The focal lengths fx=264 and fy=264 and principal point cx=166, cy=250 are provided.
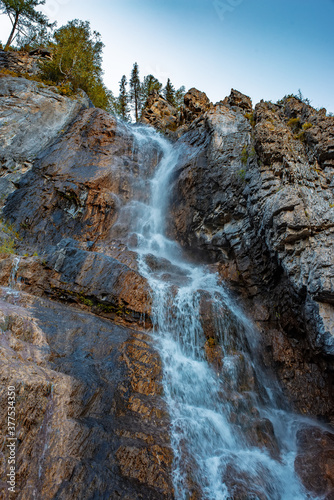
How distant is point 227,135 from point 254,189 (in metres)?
5.81

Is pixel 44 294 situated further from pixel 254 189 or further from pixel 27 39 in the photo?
pixel 27 39

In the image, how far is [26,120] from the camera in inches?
738

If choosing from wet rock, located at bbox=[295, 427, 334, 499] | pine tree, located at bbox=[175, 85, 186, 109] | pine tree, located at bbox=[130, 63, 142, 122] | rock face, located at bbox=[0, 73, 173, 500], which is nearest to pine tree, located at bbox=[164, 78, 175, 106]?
pine tree, located at bbox=[175, 85, 186, 109]

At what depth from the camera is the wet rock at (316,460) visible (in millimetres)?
5832

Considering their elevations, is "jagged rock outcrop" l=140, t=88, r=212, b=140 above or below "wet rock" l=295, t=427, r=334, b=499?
above

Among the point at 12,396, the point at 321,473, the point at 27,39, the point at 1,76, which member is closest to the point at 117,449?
the point at 12,396

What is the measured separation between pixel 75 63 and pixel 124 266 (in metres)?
23.4

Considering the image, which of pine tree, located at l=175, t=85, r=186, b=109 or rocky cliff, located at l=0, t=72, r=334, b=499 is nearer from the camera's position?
rocky cliff, located at l=0, t=72, r=334, b=499

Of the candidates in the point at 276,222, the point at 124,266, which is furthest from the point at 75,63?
the point at 276,222

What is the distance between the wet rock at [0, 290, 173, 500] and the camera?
4.32 meters

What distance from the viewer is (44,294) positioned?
393 inches

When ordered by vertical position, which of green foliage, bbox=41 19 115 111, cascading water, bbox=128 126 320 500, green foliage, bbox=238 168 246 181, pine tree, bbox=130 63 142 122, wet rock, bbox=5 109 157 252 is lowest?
cascading water, bbox=128 126 320 500

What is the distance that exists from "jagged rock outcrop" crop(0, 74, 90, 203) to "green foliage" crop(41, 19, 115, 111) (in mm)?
3563

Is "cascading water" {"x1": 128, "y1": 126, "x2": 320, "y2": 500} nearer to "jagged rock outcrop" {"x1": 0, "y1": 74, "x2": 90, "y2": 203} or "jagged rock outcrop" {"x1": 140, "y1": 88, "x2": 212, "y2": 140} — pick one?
"jagged rock outcrop" {"x1": 0, "y1": 74, "x2": 90, "y2": 203}
